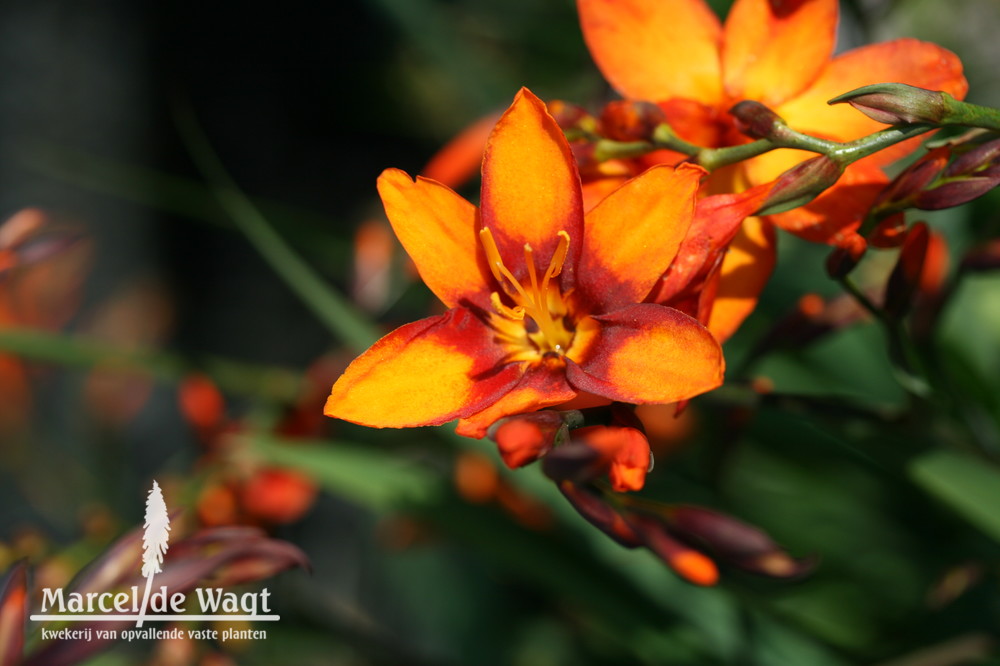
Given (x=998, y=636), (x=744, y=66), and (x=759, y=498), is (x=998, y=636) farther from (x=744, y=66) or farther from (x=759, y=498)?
(x=744, y=66)

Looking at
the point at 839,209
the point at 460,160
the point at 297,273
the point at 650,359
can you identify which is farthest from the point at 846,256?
the point at 297,273

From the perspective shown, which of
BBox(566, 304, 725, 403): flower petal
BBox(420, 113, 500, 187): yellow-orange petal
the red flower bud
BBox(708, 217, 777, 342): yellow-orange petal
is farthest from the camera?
the red flower bud

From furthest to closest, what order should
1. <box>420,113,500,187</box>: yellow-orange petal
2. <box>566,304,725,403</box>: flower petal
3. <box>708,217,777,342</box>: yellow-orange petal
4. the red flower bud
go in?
the red flower bud < <box>420,113,500,187</box>: yellow-orange petal < <box>708,217,777,342</box>: yellow-orange petal < <box>566,304,725,403</box>: flower petal

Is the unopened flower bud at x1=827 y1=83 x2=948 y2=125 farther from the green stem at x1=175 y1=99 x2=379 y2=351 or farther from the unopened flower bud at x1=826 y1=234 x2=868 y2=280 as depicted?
the green stem at x1=175 y1=99 x2=379 y2=351

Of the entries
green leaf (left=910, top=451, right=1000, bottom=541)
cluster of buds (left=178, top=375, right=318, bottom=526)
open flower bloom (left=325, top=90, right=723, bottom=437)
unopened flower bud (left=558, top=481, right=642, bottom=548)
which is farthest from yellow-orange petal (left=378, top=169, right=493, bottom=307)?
cluster of buds (left=178, top=375, right=318, bottom=526)

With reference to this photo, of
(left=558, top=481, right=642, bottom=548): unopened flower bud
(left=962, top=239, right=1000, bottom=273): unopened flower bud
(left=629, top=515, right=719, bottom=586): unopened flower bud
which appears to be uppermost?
(left=962, top=239, right=1000, bottom=273): unopened flower bud

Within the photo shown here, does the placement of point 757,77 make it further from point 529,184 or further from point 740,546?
point 740,546
